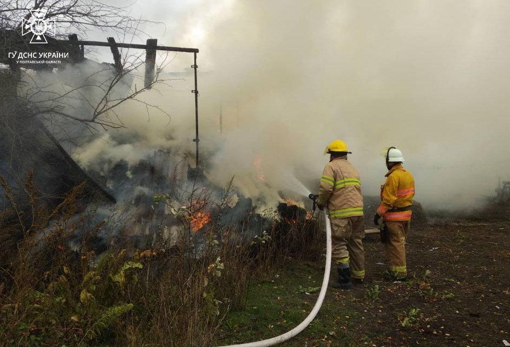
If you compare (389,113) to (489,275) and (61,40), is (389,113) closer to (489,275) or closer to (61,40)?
(489,275)

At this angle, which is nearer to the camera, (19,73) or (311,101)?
(19,73)

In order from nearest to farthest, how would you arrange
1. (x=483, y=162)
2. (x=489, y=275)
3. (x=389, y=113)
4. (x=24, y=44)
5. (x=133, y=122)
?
(x=24, y=44) < (x=489, y=275) < (x=133, y=122) < (x=389, y=113) < (x=483, y=162)

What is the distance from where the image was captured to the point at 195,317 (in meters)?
Answer: 3.10

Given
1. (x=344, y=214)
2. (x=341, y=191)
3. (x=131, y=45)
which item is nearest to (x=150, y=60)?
(x=131, y=45)

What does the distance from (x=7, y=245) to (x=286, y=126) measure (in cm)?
641

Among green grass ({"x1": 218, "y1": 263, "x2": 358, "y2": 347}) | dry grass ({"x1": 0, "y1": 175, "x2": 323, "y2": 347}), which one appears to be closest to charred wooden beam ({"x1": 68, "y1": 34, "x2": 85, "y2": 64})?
dry grass ({"x1": 0, "y1": 175, "x2": 323, "y2": 347})

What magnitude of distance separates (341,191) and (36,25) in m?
4.27

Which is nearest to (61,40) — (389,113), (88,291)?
(88,291)

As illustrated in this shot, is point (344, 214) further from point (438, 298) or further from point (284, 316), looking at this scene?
point (284, 316)

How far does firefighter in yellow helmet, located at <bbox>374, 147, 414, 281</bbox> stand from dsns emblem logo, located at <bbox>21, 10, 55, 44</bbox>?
473cm

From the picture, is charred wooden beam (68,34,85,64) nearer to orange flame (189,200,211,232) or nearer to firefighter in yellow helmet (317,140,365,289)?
orange flame (189,200,211,232)

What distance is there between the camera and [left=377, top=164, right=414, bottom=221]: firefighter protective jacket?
17.4 ft

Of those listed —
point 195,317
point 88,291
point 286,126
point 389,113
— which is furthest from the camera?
point 389,113

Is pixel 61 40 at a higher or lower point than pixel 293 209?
higher
